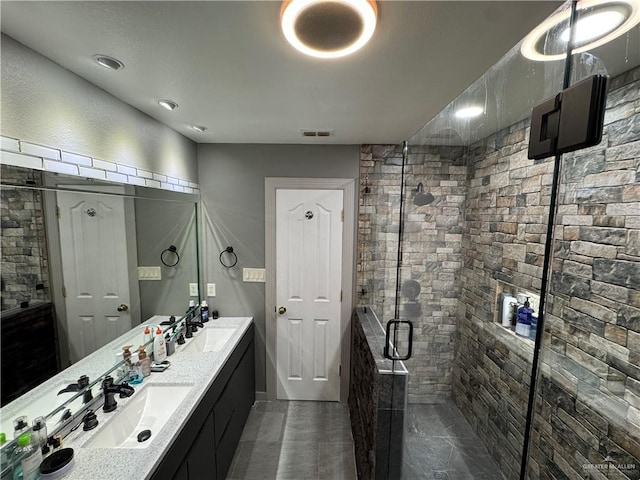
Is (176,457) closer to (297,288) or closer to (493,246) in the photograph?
(297,288)

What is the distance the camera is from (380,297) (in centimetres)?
254

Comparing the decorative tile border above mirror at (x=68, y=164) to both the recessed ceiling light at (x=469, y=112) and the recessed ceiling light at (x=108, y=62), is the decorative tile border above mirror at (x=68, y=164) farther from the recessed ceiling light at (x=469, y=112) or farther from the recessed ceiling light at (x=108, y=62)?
the recessed ceiling light at (x=469, y=112)

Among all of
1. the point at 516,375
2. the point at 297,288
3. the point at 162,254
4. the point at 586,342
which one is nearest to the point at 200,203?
the point at 162,254

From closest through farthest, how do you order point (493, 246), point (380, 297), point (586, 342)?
point (586, 342)
point (493, 246)
point (380, 297)

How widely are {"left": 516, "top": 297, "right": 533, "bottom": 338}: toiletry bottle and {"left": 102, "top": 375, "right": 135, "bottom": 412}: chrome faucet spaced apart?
1.99m

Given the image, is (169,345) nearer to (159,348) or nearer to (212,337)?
(159,348)

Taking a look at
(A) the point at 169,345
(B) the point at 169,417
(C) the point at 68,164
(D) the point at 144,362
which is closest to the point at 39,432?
(B) the point at 169,417

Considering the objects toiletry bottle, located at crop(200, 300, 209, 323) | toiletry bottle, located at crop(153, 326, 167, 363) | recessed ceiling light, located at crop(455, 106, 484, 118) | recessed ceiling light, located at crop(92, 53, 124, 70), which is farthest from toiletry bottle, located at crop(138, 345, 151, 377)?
recessed ceiling light, located at crop(455, 106, 484, 118)

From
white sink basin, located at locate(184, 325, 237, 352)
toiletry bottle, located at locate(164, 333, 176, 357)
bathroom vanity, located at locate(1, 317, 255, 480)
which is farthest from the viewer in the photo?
white sink basin, located at locate(184, 325, 237, 352)

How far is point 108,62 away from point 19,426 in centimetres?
147

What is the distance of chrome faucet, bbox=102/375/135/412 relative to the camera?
1.36 metres

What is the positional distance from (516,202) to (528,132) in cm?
31

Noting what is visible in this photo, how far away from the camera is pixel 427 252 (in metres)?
1.89

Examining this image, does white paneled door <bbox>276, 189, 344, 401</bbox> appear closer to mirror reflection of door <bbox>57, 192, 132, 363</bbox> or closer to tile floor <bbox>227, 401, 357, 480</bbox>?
tile floor <bbox>227, 401, 357, 480</bbox>
